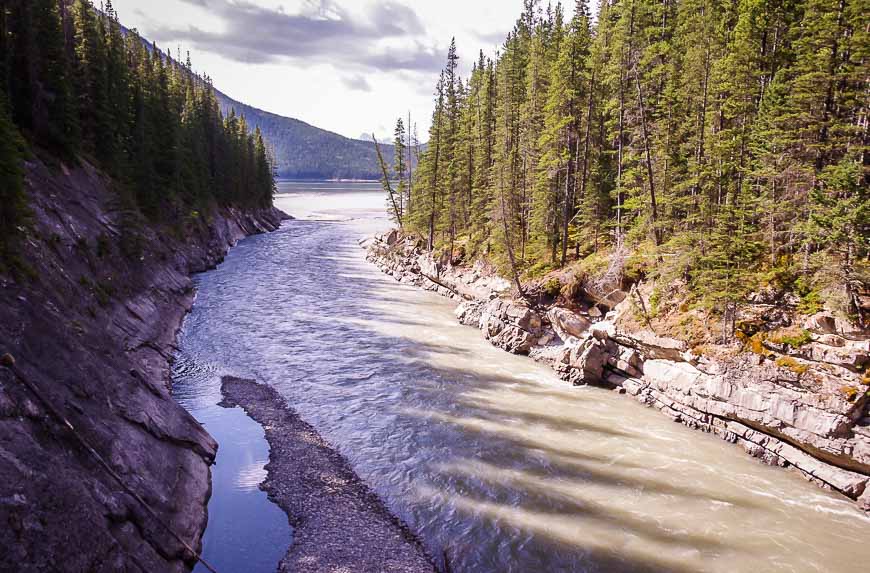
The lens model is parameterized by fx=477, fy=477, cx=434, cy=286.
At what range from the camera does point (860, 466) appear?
14.3 metres

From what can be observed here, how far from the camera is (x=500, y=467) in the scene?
1541 cm

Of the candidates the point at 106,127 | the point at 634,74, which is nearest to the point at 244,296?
the point at 106,127

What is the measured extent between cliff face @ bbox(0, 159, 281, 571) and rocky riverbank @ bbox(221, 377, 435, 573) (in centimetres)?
214

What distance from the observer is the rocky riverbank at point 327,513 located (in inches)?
435

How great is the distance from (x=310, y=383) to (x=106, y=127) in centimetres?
2799

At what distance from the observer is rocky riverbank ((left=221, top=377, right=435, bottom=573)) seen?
11.0 m

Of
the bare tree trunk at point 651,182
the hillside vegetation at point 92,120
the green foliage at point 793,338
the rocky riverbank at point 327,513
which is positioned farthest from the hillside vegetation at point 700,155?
the hillside vegetation at point 92,120

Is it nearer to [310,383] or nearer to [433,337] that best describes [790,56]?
[433,337]

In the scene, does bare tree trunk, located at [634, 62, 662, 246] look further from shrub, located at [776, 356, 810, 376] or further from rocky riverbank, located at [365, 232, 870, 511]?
shrub, located at [776, 356, 810, 376]

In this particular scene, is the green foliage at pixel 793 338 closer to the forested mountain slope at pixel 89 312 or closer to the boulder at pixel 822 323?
the boulder at pixel 822 323

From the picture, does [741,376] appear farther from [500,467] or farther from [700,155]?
[700,155]

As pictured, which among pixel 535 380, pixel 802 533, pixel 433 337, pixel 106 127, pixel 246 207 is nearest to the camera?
pixel 802 533

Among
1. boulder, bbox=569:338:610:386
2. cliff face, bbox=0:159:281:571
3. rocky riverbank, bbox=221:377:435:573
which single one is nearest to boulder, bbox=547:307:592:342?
boulder, bbox=569:338:610:386

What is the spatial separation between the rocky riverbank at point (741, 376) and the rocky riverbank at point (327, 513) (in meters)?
12.6
